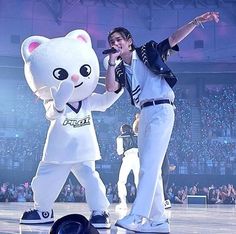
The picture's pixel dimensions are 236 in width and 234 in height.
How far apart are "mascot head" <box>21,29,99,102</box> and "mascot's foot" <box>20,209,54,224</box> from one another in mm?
886

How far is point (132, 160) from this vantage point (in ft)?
20.9

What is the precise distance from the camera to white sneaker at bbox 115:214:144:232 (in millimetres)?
2436

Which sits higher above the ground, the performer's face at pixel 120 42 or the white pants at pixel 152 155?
the performer's face at pixel 120 42

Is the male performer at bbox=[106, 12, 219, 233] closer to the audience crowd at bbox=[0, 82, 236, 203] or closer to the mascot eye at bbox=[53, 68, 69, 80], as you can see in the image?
the mascot eye at bbox=[53, 68, 69, 80]

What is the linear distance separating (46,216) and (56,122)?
713mm

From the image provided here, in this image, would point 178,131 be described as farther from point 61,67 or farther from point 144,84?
point 144,84

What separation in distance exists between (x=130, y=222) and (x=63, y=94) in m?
1.08

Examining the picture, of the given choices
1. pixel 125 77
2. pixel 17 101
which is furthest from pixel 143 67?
pixel 17 101

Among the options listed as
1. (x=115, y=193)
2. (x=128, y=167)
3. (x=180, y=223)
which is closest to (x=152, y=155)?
(x=180, y=223)

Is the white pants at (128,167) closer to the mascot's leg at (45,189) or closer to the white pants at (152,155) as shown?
the mascot's leg at (45,189)

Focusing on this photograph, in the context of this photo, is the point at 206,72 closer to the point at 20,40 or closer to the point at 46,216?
the point at 20,40

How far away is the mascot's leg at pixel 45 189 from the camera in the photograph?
319cm

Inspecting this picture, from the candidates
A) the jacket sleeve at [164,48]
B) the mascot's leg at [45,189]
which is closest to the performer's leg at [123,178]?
the mascot's leg at [45,189]

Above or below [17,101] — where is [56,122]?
below
